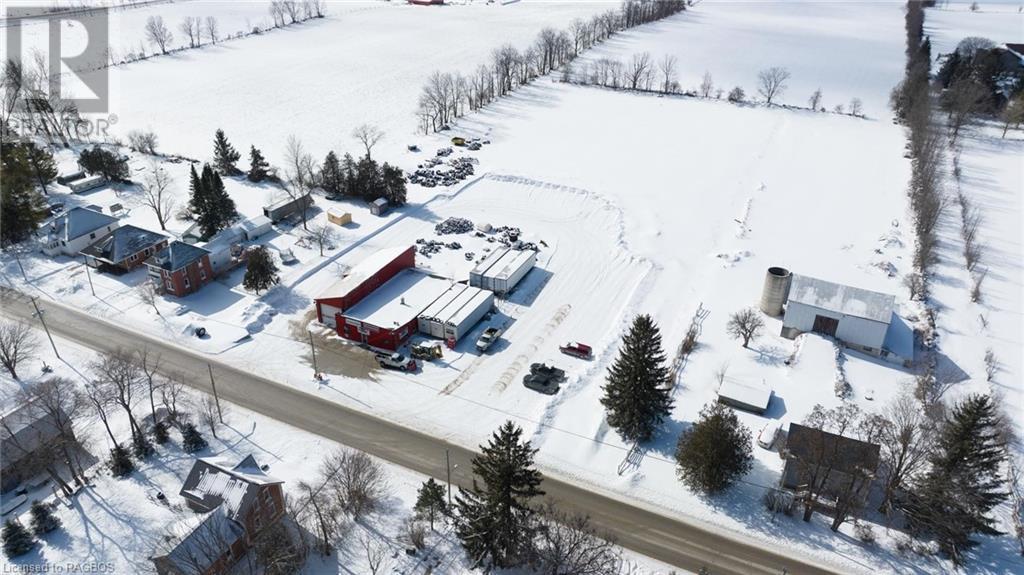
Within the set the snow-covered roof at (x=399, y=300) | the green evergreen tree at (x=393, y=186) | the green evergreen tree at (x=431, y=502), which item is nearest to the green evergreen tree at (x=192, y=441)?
the snow-covered roof at (x=399, y=300)

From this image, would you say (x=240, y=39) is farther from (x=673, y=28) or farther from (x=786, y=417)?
(x=786, y=417)

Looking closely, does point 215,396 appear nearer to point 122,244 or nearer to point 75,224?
point 122,244

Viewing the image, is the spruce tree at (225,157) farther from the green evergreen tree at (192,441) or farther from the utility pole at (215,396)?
the green evergreen tree at (192,441)

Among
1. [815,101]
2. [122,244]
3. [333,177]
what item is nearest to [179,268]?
[122,244]

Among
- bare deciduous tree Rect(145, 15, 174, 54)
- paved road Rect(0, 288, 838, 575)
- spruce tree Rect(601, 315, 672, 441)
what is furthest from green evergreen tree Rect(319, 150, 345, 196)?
bare deciduous tree Rect(145, 15, 174, 54)

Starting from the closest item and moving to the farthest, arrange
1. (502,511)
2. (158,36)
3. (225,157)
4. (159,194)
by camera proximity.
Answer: (502,511)
(159,194)
(225,157)
(158,36)

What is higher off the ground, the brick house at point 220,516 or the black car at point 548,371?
the black car at point 548,371
